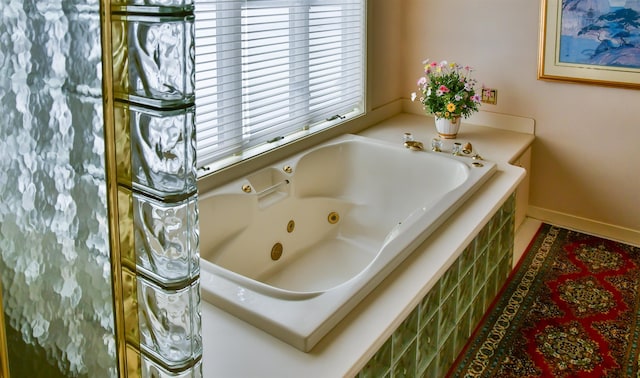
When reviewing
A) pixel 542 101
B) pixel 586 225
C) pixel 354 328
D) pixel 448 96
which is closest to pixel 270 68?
pixel 448 96

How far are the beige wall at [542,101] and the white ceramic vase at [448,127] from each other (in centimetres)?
39

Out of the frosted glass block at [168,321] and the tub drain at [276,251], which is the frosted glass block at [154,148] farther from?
the tub drain at [276,251]

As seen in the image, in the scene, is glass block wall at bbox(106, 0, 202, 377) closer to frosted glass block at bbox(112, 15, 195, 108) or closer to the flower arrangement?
frosted glass block at bbox(112, 15, 195, 108)

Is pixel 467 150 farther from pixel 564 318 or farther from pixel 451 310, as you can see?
pixel 451 310

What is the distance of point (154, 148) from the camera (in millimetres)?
579

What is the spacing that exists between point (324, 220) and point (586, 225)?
5.04 ft

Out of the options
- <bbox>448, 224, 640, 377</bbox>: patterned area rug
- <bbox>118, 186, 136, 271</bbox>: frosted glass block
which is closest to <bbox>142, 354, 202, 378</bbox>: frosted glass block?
<bbox>118, 186, 136, 271</bbox>: frosted glass block

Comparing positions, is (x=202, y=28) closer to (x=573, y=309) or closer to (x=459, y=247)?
(x=459, y=247)

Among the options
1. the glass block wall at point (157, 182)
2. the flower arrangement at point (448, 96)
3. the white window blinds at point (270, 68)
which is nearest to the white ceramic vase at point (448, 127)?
the flower arrangement at point (448, 96)

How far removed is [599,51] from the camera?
130 inches

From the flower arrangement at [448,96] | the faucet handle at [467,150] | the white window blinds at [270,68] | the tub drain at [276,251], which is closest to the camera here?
the white window blinds at [270,68]

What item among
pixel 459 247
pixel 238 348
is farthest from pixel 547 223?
pixel 238 348

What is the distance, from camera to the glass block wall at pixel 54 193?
0.56m

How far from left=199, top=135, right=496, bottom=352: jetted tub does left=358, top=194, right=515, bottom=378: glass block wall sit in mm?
163
